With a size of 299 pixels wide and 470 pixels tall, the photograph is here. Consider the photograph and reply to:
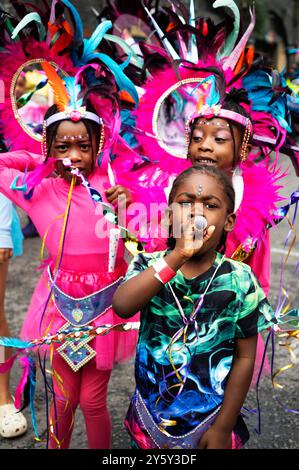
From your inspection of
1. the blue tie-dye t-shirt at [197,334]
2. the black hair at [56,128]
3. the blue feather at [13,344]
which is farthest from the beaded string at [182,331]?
the black hair at [56,128]

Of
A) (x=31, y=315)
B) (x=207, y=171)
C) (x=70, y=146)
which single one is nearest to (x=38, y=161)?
(x=70, y=146)

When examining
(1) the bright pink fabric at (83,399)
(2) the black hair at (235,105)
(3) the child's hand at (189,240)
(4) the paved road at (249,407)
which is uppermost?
(2) the black hair at (235,105)

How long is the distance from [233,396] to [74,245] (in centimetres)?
88

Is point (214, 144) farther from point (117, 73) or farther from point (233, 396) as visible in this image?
point (233, 396)

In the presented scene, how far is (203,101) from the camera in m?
2.10

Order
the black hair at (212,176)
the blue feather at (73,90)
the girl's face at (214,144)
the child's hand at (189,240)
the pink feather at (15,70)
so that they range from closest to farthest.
Answer: the child's hand at (189,240), the black hair at (212,176), the girl's face at (214,144), the blue feather at (73,90), the pink feather at (15,70)

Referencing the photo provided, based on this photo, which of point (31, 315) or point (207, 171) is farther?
point (31, 315)

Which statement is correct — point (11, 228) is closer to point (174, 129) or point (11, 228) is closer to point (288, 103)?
point (174, 129)

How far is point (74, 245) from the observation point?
2.02 meters

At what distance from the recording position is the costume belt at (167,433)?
62.5 inches

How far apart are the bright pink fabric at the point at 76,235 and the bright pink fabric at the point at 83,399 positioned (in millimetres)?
107

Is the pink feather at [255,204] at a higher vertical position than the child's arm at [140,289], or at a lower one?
higher

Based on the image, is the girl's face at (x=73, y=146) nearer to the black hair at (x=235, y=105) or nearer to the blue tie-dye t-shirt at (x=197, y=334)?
the black hair at (x=235, y=105)
